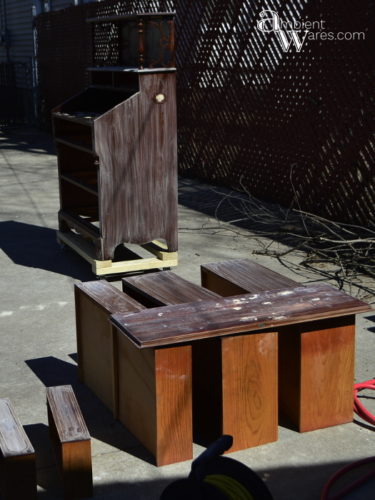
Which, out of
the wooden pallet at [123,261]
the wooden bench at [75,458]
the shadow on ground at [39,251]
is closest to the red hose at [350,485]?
the wooden bench at [75,458]

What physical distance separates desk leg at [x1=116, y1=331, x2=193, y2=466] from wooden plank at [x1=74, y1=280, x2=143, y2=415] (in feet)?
1.05

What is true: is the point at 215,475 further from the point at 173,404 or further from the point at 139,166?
the point at 139,166

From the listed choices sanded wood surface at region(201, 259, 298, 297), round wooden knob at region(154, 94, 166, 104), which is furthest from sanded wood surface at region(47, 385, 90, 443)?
round wooden knob at region(154, 94, 166, 104)

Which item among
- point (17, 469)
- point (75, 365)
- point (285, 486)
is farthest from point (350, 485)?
point (75, 365)

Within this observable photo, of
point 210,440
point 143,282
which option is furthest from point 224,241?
point 210,440

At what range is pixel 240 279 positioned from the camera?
438 centimetres

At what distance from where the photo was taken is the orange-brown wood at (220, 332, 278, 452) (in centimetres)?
360

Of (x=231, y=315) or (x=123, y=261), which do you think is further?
(x=123, y=261)

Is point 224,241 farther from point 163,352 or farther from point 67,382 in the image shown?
point 163,352

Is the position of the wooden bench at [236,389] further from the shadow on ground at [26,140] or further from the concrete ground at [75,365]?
the shadow on ground at [26,140]

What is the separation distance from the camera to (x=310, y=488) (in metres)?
3.37

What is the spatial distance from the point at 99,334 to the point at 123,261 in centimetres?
259

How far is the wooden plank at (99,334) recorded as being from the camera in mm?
3996

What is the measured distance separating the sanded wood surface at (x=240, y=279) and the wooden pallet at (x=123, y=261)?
1.78 m
